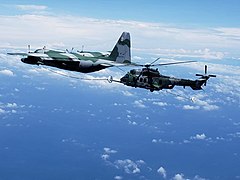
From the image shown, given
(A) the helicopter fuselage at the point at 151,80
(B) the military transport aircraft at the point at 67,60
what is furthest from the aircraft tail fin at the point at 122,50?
(A) the helicopter fuselage at the point at 151,80

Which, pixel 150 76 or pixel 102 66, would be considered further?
pixel 150 76

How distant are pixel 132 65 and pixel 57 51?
34.0 feet

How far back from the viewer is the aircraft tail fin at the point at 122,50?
49.0 metres

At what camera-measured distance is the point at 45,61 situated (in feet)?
140

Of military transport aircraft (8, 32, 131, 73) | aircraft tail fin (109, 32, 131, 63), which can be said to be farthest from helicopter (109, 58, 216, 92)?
military transport aircraft (8, 32, 131, 73)

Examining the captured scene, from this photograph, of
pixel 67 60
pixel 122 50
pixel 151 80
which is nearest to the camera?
pixel 67 60

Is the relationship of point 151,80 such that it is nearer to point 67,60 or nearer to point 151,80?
point 151,80

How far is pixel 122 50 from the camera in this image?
161 feet

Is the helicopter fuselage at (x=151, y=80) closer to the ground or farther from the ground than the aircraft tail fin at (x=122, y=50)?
closer to the ground

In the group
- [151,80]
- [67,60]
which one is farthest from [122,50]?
[67,60]

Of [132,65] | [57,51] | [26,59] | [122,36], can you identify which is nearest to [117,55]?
[122,36]

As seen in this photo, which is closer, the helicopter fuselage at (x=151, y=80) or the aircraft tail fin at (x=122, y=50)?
the helicopter fuselage at (x=151, y=80)

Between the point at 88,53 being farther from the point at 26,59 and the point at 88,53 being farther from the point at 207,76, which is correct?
the point at 207,76

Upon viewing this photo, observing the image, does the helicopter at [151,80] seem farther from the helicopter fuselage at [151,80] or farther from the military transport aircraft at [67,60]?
the military transport aircraft at [67,60]
